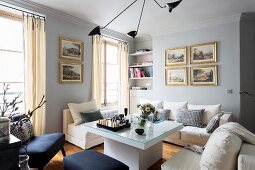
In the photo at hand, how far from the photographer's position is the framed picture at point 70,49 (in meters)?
3.71

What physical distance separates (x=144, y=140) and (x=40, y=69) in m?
2.52

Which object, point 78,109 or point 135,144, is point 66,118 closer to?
point 78,109

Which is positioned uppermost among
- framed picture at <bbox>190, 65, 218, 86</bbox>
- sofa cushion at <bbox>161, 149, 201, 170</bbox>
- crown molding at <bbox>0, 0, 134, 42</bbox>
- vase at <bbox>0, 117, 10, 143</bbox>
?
crown molding at <bbox>0, 0, 134, 42</bbox>

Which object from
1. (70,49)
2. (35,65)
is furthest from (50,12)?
(35,65)

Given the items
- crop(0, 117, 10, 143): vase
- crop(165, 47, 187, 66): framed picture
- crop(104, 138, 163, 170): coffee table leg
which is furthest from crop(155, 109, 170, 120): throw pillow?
crop(0, 117, 10, 143): vase

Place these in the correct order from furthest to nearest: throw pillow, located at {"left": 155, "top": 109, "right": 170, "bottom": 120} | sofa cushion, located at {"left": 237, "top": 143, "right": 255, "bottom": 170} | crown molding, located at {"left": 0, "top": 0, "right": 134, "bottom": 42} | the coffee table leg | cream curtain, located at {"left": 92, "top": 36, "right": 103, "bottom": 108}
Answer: cream curtain, located at {"left": 92, "top": 36, "right": 103, "bottom": 108} → throw pillow, located at {"left": 155, "top": 109, "right": 170, "bottom": 120} → crown molding, located at {"left": 0, "top": 0, "right": 134, "bottom": 42} → the coffee table leg → sofa cushion, located at {"left": 237, "top": 143, "right": 255, "bottom": 170}

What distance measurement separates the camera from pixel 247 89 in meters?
3.84

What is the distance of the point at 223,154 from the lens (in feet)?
4.83

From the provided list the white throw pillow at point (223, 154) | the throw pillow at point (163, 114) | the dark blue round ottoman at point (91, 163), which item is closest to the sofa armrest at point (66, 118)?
the dark blue round ottoman at point (91, 163)

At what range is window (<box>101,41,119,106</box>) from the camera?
488 cm

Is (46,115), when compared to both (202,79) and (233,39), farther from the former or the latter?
(233,39)

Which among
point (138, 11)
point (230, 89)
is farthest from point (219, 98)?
point (138, 11)

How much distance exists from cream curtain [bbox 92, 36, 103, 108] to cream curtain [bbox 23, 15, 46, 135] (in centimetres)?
126

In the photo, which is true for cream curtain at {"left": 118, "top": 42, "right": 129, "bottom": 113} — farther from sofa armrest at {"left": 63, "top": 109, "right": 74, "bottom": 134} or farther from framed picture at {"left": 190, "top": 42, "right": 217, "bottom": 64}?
framed picture at {"left": 190, "top": 42, "right": 217, "bottom": 64}
